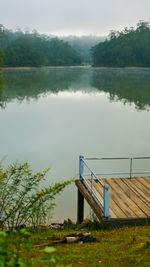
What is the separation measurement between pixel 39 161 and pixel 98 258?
9.80 m

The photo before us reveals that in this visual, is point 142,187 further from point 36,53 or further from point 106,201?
point 36,53

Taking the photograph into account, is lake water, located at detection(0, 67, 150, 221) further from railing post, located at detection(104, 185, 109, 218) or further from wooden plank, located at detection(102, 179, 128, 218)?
railing post, located at detection(104, 185, 109, 218)

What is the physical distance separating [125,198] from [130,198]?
13 cm

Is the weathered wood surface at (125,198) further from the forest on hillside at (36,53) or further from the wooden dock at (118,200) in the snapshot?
the forest on hillside at (36,53)

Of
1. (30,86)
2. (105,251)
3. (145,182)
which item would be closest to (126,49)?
(30,86)

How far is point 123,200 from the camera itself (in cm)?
807

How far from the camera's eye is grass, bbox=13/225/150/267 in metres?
4.90

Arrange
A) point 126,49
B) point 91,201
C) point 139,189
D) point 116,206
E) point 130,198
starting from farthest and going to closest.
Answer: point 126,49, point 139,189, point 130,198, point 91,201, point 116,206

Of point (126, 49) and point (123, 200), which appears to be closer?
point (123, 200)

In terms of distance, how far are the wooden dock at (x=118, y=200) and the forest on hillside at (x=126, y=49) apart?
375 ft

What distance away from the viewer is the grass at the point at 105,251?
4.90 meters

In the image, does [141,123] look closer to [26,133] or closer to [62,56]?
[26,133]

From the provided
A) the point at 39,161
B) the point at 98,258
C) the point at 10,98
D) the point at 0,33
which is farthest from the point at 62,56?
the point at 98,258

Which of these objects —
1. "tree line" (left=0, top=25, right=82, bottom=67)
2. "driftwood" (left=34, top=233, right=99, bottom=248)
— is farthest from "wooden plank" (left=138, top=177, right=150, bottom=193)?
"tree line" (left=0, top=25, right=82, bottom=67)
